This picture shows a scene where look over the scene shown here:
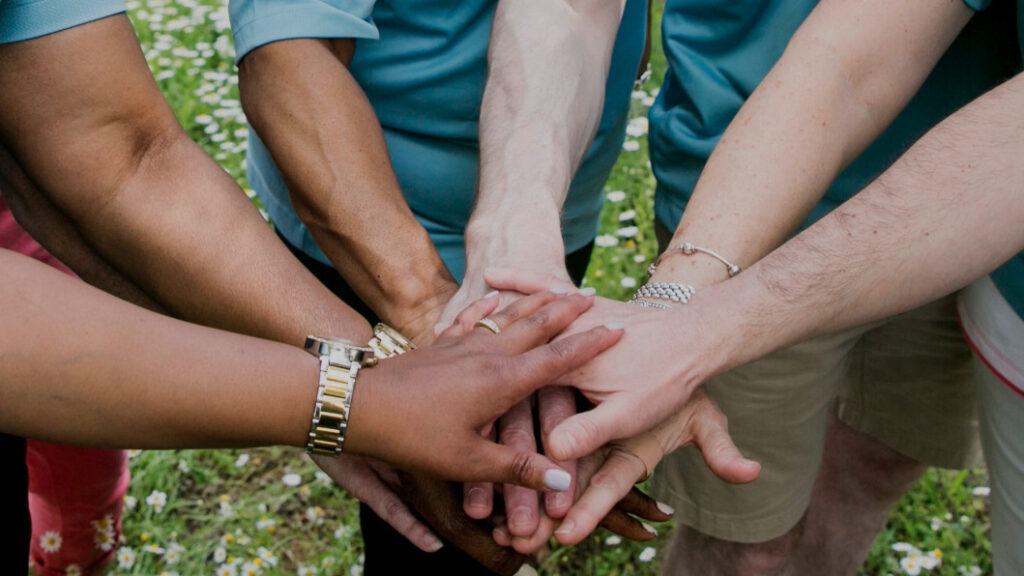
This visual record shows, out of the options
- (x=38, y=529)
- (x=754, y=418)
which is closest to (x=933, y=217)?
(x=754, y=418)

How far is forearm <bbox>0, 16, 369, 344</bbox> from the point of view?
162cm

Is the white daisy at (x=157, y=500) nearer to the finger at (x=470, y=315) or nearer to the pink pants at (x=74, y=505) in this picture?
the pink pants at (x=74, y=505)

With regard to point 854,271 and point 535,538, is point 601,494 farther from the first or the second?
point 854,271

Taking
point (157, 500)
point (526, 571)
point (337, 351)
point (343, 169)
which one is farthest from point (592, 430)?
point (157, 500)

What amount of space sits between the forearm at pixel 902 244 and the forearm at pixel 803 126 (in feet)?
0.48

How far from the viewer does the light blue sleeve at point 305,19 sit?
75.5 inches

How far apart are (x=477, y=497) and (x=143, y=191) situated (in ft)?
2.52

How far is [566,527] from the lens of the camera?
1.70m

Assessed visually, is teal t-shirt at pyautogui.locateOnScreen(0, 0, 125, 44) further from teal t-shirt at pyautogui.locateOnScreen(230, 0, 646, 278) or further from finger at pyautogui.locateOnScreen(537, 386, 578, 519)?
finger at pyautogui.locateOnScreen(537, 386, 578, 519)

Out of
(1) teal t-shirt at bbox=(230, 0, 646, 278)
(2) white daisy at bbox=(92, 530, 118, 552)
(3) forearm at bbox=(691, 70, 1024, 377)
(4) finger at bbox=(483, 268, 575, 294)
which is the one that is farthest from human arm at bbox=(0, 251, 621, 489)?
(2) white daisy at bbox=(92, 530, 118, 552)

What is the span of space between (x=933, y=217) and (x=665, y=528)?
1.74 metres

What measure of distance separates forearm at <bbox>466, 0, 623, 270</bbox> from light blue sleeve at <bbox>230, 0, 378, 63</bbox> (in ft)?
0.99

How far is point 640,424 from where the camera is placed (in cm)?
177

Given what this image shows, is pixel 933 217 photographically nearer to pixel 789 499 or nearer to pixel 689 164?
pixel 689 164
